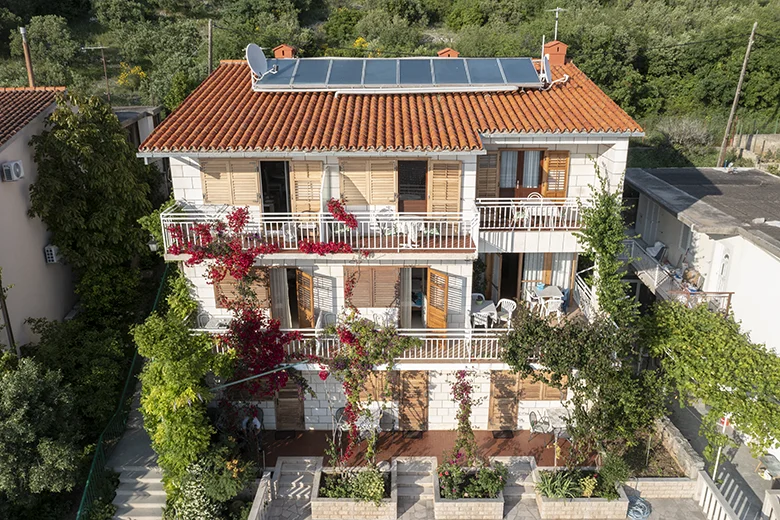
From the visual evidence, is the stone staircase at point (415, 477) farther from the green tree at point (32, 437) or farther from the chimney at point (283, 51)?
the chimney at point (283, 51)

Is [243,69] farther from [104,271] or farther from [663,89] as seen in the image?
[663,89]

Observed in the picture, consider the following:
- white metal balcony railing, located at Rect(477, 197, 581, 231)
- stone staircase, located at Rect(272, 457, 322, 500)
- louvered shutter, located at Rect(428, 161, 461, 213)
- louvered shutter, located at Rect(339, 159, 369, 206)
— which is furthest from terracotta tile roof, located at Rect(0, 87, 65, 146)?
white metal balcony railing, located at Rect(477, 197, 581, 231)

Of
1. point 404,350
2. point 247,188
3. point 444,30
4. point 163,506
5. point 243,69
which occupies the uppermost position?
point 444,30

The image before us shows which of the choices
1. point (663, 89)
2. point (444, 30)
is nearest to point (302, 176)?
point (663, 89)

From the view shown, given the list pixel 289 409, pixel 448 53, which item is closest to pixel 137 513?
pixel 289 409

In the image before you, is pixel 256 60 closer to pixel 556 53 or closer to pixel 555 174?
pixel 555 174
